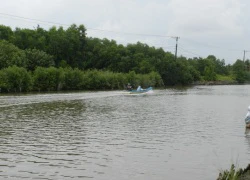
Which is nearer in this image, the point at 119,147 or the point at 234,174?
the point at 234,174

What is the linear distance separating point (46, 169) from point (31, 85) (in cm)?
6359

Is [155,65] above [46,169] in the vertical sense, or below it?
above

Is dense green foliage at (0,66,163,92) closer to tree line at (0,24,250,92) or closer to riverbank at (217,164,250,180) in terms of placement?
tree line at (0,24,250,92)

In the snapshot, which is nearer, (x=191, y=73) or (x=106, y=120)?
(x=106, y=120)

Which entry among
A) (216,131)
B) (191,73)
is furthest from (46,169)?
(191,73)

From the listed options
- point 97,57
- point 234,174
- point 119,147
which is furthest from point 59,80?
point 234,174

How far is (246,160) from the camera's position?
18703 millimetres

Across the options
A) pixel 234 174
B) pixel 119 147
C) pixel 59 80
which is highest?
pixel 59 80

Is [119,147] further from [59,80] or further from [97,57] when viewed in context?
[97,57]

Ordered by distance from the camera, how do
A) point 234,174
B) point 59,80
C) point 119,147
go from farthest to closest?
point 59,80
point 119,147
point 234,174

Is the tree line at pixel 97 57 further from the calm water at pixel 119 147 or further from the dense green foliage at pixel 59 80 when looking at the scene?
the calm water at pixel 119 147

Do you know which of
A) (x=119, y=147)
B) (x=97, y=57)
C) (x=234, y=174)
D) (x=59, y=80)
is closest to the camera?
(x=234, y=174)

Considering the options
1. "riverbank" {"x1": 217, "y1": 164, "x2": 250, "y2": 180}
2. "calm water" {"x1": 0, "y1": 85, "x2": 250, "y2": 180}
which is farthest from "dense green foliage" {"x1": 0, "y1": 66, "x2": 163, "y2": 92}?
"riverbank" {"x1": 217, "y1": 164, "x2": 250, "y2": 180}

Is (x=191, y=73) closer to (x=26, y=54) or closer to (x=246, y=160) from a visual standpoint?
(x=26, y=54)
